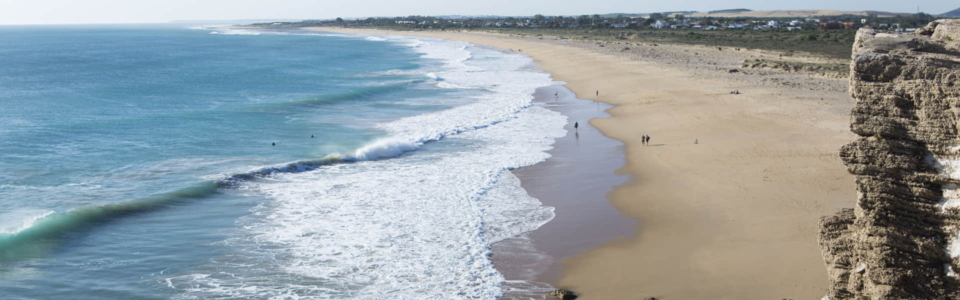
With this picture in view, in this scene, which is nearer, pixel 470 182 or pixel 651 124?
pixel 470 182

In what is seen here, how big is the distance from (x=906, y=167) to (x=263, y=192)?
708 inches

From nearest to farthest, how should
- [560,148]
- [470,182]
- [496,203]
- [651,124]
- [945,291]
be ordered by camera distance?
[945,291]
[496,203]
[470,182]
[560,148]
[651,124]

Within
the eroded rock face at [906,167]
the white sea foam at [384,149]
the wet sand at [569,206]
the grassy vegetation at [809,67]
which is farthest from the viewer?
the grassy vegetation at [809,67]

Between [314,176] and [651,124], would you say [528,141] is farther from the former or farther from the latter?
[314,176]

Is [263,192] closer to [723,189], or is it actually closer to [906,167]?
[723,189]

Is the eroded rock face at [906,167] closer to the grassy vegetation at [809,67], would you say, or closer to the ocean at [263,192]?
the ocean at [263,192]

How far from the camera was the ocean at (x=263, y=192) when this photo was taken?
1544 centimetres

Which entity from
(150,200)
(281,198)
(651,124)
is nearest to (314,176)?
(281,198)

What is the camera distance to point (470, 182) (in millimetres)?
23188

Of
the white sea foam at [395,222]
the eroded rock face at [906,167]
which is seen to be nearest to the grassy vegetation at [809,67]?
the white sea foam at [395,222]

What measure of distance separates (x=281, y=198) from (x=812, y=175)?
15866mm

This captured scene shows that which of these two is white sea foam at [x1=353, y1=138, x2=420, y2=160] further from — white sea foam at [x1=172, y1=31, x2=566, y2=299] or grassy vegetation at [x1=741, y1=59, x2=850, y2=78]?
grassy vegetation at [x1=741, y1=59, x2=850, y2=78]

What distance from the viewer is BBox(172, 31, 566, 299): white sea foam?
14.8 meters

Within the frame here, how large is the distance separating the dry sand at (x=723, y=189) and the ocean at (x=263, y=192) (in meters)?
2.75
